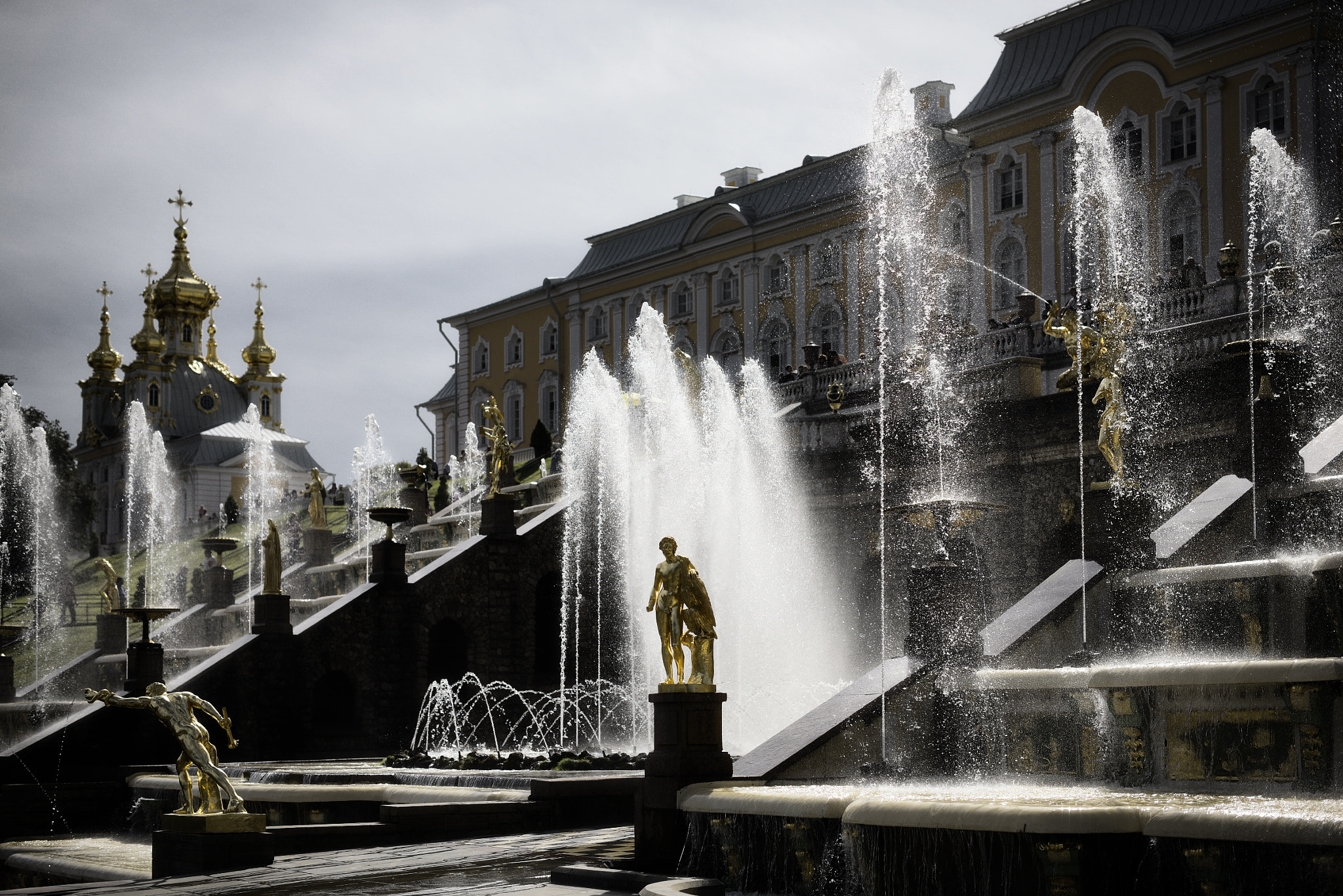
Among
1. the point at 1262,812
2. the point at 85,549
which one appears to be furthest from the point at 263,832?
the point at 85,549

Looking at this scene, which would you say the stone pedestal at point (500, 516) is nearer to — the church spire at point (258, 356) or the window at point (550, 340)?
the window at point (550, 340)

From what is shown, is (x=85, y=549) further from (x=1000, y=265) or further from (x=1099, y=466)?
(x=1099, y=466)

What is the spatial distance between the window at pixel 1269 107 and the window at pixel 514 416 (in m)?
31.3

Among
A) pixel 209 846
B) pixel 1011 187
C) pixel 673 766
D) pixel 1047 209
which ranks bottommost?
pixel 209 846

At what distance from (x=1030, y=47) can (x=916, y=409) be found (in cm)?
1564

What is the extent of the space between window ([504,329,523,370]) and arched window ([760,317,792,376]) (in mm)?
14521

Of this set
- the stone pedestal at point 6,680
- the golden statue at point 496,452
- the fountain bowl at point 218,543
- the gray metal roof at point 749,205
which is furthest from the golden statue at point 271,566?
the gray metal roof at point 749,205

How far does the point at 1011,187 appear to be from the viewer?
127 ft

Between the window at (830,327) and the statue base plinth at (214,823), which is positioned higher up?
the window at (830,327)

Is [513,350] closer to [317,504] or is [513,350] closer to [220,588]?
[317,504]

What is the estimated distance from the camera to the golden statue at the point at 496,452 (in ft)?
88.6

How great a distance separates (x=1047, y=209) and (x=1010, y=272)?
1.88 m

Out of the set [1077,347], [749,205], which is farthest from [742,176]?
[1077,347]

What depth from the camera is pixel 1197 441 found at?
18.6 metres
